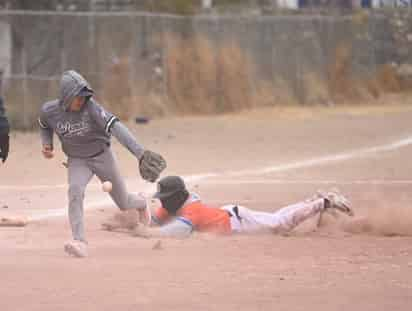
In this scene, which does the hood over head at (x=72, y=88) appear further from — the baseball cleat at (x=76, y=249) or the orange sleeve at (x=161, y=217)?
the orange sleeve at (x=161, y=217)

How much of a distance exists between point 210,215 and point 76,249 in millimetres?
1897

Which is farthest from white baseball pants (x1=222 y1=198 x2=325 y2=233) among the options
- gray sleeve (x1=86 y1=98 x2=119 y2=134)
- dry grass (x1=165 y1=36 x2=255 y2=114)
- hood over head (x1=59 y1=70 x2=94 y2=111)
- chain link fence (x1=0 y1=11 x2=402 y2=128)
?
dry grass (x1=165 y1=36 x2=255 y2=114)

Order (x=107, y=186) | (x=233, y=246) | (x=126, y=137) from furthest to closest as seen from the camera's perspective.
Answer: (x=233, y=246)
(x=107, y=186)
(x=126, y=137)

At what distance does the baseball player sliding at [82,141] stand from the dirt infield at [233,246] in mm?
455

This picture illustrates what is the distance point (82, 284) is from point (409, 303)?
238 cm

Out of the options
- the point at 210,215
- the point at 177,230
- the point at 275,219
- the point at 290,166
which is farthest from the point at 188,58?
the point at 177,230

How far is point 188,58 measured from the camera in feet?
92.2

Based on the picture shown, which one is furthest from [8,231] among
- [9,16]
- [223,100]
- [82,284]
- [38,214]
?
[223,100]

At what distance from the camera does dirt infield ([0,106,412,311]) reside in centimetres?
814

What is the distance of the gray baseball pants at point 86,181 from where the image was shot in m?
10.0

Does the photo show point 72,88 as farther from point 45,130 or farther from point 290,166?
point 290,166

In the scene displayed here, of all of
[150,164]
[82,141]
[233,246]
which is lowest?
[233,246]

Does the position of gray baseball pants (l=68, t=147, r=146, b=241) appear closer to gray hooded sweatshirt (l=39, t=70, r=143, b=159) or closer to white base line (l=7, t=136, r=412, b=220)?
gray hooded sweatshirt (l=39, t=70, r=143, b=159)

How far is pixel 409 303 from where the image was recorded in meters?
7.96
